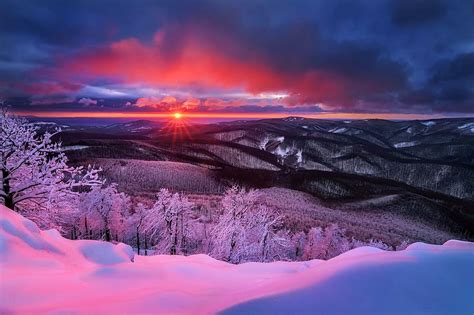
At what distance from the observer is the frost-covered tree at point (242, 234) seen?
24453 mm

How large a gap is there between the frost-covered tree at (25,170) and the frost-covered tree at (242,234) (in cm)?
1436

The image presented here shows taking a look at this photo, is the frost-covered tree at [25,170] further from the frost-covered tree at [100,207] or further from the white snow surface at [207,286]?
the frost-covered tree at [100,207]

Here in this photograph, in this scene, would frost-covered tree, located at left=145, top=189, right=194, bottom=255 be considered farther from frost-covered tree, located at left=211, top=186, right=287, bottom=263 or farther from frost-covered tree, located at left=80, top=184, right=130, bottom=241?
frost-covered tree, located at left=80, top=184, right=130, bottom=241

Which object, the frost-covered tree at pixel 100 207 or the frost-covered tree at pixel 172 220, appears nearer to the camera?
the frost-covered tree at pixel 172 220

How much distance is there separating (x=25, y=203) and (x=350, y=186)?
199 metres

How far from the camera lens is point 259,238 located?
86.0ft

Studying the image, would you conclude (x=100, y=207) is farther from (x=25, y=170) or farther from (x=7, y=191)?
(x=7, y=191)

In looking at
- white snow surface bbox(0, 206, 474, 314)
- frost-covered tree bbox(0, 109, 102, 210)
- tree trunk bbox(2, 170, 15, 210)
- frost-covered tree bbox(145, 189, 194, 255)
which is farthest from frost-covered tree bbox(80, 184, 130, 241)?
white snow surface bbox(0, 206, 474, 314)

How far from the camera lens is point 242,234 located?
965 inches

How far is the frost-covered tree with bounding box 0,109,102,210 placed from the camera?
1139cm

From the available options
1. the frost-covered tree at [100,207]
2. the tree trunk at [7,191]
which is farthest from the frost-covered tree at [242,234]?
the frost-covered tree at [100,207]

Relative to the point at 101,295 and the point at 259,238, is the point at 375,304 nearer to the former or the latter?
the point at 101,295

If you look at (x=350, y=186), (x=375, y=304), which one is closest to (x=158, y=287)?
(x=375, y=304)

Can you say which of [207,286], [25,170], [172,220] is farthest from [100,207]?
[207,286]
